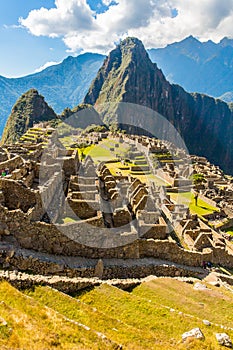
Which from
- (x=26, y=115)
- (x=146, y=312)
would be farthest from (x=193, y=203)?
(x=26, y=115)

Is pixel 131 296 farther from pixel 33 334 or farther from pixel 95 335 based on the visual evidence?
pixel 33 334

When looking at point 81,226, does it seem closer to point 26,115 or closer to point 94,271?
point 94,271

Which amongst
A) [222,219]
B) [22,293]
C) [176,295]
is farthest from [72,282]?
[222,219]

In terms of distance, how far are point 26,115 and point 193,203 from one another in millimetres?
144222

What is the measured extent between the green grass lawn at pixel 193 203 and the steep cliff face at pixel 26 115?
123 meters

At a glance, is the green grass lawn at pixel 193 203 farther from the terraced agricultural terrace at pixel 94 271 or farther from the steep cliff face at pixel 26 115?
the steep cliff face at pixel 26 115

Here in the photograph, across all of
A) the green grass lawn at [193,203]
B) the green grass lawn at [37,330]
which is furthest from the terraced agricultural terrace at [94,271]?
the green grass lawn at [193,203]

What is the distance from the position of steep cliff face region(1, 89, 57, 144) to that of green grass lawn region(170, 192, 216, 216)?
12256 cm

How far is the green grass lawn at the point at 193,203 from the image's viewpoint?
43719 millimetres

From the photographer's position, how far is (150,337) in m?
11.1

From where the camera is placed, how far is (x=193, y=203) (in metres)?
47.5

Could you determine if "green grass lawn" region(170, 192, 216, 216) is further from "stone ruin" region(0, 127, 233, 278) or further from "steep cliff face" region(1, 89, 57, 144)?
"steep cliff face" region(1, 89, 57, 144)

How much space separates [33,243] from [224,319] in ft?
31.7

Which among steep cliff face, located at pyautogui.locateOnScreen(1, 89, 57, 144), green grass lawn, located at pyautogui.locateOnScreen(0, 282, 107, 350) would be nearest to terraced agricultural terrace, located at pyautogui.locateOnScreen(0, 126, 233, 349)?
green grass lawn, located at pyautogui.locateOnScreen(0, 282, 107, 350)
